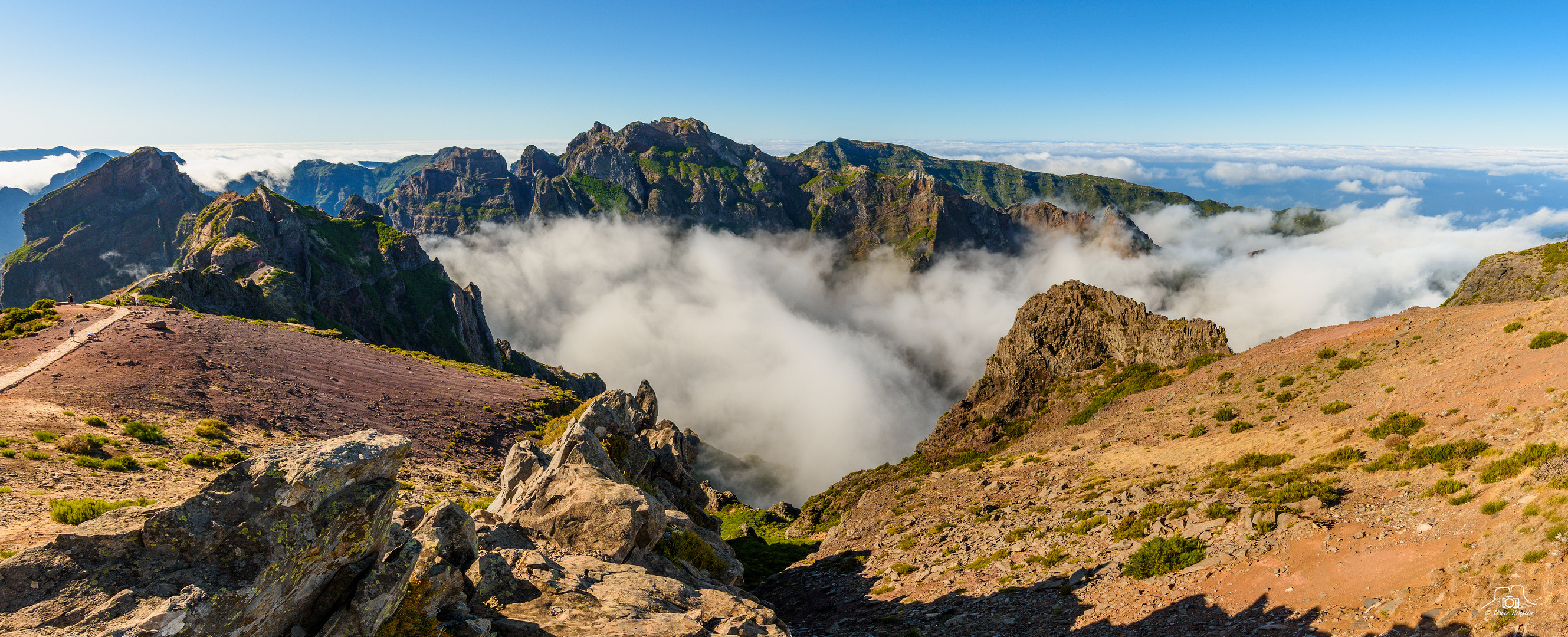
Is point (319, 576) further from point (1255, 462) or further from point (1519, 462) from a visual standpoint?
point (1255, 462)

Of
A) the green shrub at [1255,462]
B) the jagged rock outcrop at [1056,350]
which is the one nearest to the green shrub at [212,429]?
the green shrub at [1255,462]

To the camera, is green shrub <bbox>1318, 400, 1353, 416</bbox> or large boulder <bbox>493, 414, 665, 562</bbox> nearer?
large boulder <bbox>493, 414, 665, 562</bbox>

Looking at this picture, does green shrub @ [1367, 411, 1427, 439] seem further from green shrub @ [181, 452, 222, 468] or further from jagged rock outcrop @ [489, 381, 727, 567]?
green shrub @ [181, 452, 222, 468]

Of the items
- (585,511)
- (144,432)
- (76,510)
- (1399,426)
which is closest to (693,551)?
(585,511)

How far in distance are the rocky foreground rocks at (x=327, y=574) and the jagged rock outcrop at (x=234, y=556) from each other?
27 millimetres

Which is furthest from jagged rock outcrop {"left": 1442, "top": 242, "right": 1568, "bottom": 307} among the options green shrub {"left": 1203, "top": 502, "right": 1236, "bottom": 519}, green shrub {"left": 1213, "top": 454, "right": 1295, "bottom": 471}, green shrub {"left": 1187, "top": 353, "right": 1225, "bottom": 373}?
green shrub {"left": 1203, "top": 502, "right": 1236, "bottom": 519}

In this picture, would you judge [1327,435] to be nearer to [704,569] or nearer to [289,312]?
[704,569]

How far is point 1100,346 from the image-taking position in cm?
7169

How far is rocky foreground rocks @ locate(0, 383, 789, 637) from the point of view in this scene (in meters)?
10.6

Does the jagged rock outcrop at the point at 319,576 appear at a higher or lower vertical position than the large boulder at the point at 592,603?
higher

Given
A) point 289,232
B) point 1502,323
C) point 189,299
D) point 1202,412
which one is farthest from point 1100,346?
point 289,232

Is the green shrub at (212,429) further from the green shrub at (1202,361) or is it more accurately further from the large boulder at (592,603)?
the green shrub at (1202,361)

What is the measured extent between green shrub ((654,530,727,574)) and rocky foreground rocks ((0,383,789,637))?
684cm

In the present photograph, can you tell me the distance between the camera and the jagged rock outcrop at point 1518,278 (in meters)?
47.1
